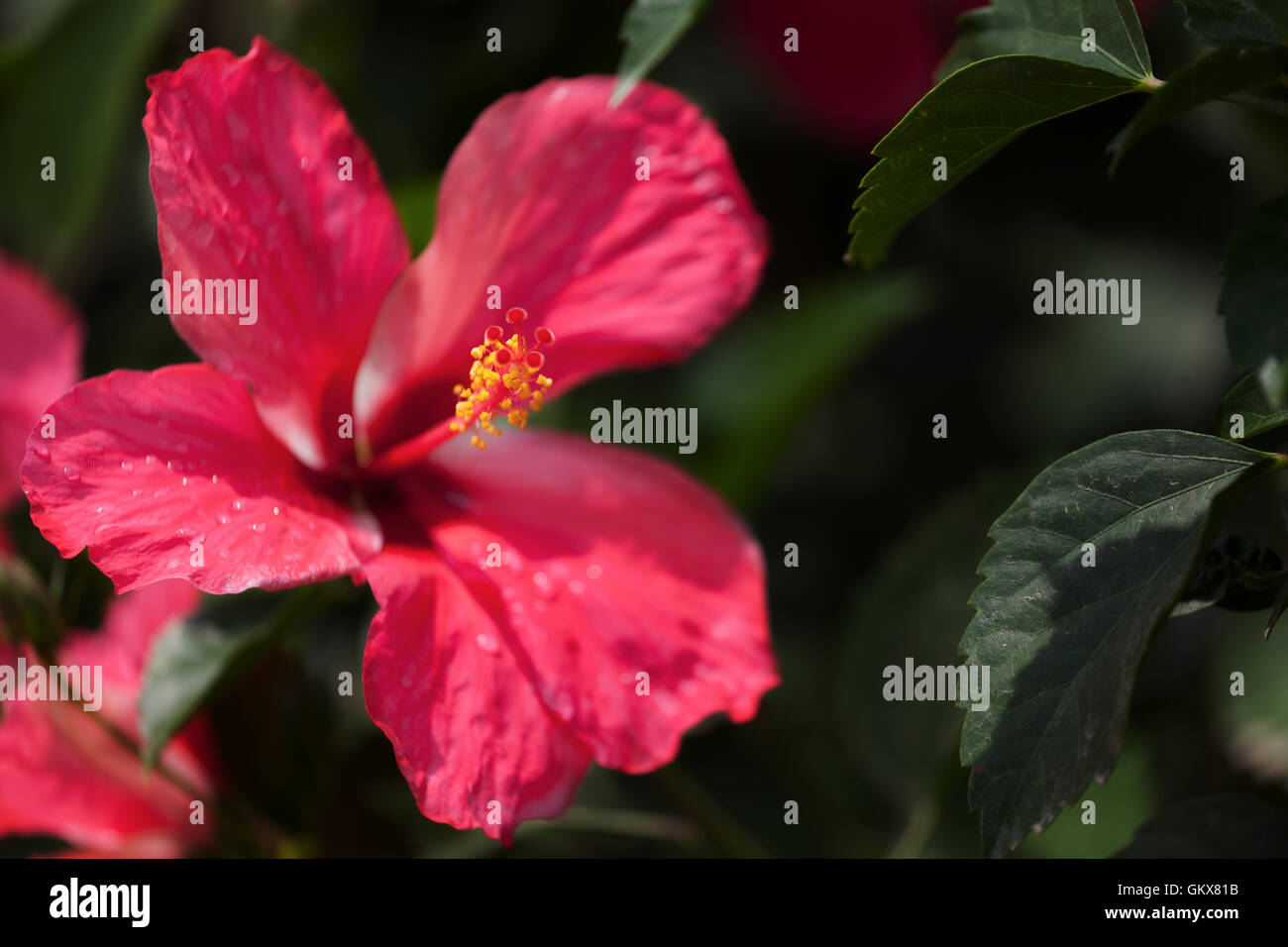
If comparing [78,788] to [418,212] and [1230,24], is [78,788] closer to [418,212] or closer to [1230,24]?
[418,212]

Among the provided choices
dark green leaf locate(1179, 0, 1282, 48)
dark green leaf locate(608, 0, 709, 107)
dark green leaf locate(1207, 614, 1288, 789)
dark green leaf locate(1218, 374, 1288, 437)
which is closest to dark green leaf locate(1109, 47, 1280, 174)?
dark green leaf locate(1179, 0, 1282, 48)

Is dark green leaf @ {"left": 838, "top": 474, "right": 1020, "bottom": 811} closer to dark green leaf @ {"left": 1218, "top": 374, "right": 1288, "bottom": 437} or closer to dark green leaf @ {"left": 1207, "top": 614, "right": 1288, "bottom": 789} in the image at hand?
dark green leaf @ {"left": 1207, "top": 614, "right": 1288, "bottom": 789}

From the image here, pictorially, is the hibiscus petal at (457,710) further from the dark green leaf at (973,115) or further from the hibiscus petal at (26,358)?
the hibiscus petal at (26,358)

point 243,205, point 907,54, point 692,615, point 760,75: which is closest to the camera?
point 243,205

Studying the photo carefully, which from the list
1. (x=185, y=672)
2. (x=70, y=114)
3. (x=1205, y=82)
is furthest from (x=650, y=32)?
(x=70, y=114)

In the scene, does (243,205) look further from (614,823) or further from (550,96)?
(614,823)

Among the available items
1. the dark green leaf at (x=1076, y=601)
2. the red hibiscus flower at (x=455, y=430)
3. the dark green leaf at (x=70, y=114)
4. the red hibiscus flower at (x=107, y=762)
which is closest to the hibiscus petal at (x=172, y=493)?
the red hibiscus flower at (x=455, y=430)

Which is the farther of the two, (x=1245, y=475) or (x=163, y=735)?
(x=163, y=735)
